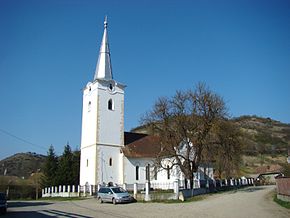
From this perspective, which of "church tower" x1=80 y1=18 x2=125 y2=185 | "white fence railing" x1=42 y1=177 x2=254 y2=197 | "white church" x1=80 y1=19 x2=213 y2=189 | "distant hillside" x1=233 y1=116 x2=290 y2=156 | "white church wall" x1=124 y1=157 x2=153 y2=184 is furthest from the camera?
"distant hillside" x1=233 y1=116 x2=290 y2=156

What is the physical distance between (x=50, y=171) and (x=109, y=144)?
2033 cm

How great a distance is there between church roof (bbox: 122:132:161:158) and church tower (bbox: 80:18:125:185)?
1.38m

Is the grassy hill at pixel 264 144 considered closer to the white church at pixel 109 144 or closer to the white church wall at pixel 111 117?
the white church at pixel 109 144

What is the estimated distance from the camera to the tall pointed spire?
151 feet

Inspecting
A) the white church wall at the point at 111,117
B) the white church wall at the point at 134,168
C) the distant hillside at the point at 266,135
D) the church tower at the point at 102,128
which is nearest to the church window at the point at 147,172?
the white church wall at the point at 134,168

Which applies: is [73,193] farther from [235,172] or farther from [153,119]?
[235,172]

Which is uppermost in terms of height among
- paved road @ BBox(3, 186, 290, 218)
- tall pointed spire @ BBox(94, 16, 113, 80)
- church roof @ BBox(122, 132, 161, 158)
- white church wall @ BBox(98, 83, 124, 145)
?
tall pointed spire @ BBox(94, 16, 113, 80)

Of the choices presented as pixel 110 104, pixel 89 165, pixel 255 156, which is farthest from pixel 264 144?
pixel 89 165

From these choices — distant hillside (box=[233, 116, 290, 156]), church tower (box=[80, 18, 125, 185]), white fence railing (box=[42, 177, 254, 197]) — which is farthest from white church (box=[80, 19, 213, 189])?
distant hillside (box=[233, 116, 290, 156])

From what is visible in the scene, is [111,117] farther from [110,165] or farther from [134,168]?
[134,168]

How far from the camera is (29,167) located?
4200 inches

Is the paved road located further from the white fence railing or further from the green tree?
the green tree

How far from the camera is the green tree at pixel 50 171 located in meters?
56.9

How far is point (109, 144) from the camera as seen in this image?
4306cm
